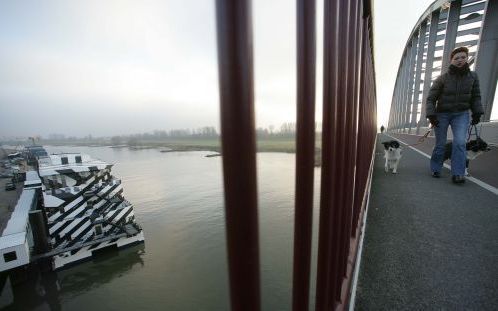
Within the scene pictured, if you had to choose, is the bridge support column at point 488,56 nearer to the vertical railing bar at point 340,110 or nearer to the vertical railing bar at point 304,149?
the vertical railing bar at point 340,110

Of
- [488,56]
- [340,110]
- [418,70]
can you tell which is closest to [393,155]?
[340,110]

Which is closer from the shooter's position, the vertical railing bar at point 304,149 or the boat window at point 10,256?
the vertical railing bar at point 304,149

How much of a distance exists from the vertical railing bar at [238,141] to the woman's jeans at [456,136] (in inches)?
143

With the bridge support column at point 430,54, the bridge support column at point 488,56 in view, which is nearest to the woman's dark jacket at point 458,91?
the bridge support column at point 488,56

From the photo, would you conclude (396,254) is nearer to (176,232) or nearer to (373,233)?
(373,233)

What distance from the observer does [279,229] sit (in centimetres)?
931

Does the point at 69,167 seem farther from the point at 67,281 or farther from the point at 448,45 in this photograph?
the point at 448,45

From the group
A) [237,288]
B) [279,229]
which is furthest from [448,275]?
[279,229]

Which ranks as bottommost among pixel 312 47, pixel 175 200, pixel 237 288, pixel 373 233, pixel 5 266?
pixel 175 200

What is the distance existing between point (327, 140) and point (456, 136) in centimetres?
337

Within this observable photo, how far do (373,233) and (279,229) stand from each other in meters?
8.00

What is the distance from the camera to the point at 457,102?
2.94 m

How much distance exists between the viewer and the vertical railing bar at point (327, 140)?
622 mm

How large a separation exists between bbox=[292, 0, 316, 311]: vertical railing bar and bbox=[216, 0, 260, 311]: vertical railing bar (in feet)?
0.74
